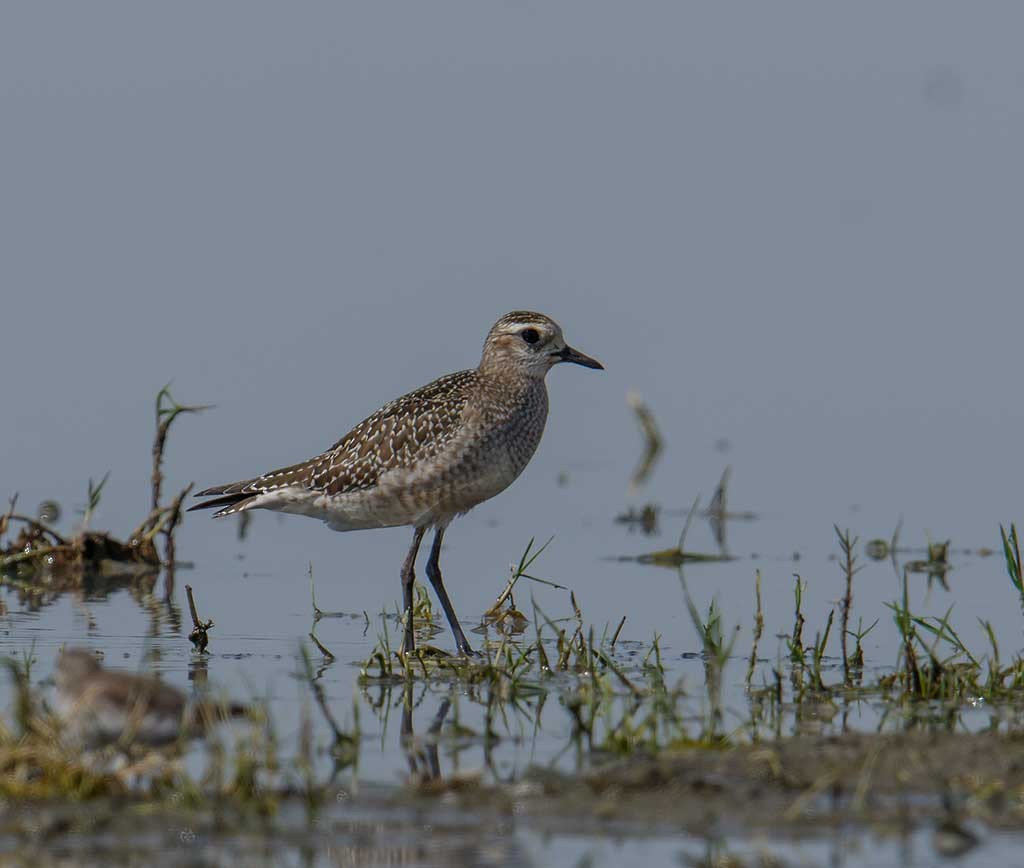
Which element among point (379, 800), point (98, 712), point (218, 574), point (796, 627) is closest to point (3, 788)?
point (98, 712)

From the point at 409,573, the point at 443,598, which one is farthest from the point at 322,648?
the point at 409,573

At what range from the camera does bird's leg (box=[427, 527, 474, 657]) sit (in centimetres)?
1055

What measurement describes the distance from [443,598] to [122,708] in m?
4.05

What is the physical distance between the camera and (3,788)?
6664mm

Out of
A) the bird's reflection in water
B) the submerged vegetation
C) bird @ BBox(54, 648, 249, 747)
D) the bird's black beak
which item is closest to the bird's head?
the bird's black beak

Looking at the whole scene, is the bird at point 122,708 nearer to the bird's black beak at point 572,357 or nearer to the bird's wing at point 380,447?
the bird's wing at point 380,447

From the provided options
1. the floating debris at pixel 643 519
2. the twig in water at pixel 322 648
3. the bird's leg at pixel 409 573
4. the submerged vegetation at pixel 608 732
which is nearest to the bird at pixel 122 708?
the submerged vegetation at pixel 608 732

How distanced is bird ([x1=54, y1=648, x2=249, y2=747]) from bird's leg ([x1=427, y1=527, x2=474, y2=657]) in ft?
9.53

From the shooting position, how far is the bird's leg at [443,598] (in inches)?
415

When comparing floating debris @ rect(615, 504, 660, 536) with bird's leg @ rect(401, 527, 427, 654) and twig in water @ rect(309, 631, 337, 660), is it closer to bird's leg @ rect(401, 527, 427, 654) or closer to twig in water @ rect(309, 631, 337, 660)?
bird's leg @ rect(401, 527, 427, 654)

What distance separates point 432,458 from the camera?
11.5 meters

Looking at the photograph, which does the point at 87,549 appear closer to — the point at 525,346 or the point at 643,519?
the point at 525,346

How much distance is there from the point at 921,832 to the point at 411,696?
10.2 ft

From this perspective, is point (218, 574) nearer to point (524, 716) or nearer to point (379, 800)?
point (524, 716)
